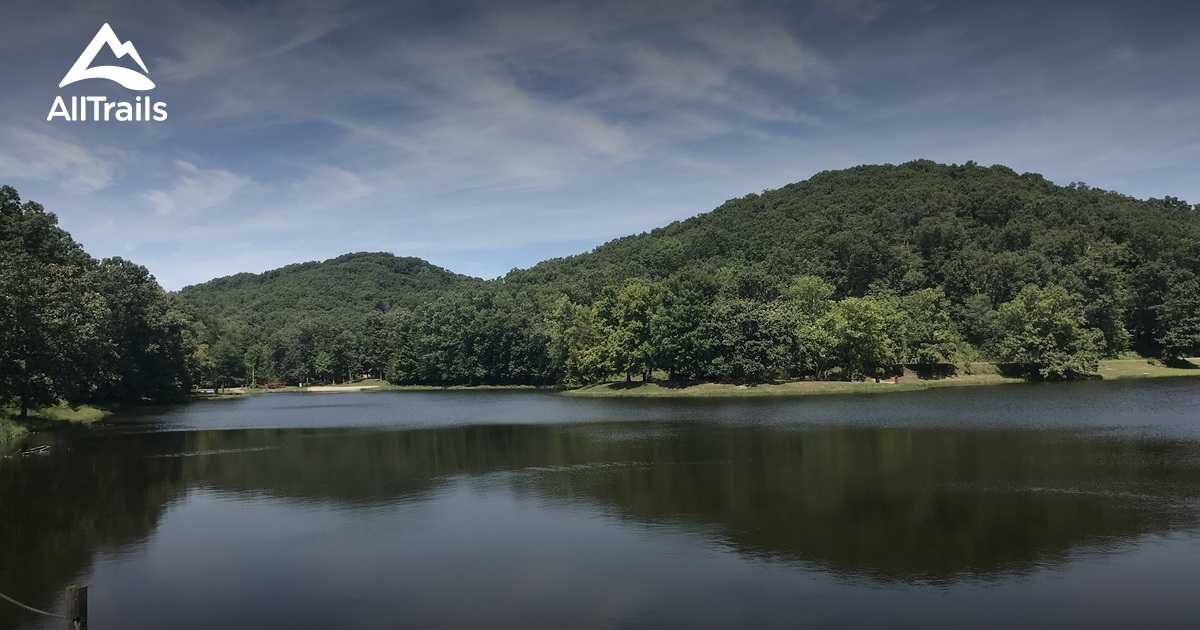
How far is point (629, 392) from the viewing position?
7612cm

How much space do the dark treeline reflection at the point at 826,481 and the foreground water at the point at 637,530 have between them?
12cm

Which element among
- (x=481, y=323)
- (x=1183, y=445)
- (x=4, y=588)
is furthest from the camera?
(x=481, y=323)

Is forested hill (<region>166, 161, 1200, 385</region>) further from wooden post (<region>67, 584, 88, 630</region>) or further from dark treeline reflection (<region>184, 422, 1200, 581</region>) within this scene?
wooden post (<region>67, 584, 88, 630</region>)

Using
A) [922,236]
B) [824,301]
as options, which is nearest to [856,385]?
[824,301]

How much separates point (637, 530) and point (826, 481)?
795 centimetres

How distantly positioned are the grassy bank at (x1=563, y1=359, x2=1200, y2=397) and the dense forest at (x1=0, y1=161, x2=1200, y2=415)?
192cm

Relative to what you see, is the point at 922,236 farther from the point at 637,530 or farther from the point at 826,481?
the point at 637,530

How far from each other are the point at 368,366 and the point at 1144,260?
113098 millimetres

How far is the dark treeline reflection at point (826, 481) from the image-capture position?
17.2 meters

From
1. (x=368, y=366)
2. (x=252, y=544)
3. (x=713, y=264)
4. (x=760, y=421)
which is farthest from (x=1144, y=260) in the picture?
(x=368, y=366)

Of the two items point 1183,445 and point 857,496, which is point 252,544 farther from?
point 1183,445

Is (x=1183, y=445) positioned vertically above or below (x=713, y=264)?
below

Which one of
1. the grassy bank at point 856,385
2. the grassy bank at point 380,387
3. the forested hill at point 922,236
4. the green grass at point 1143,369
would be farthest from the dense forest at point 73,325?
the green grass at point 1143,369

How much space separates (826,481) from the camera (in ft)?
80.1
